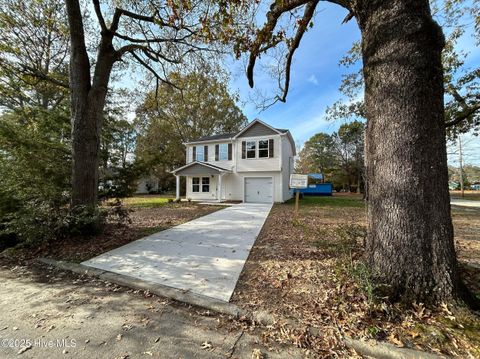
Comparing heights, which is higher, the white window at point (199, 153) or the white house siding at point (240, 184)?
the white window at point (199, 153)

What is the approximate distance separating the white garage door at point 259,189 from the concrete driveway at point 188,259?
30.0 ft

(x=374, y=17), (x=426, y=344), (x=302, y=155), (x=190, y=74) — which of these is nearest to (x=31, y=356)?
(x=426, y=344)

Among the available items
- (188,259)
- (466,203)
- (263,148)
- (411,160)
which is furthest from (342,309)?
(466,203)

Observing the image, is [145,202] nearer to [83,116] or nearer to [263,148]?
[263,148]

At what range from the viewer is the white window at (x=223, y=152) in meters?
17.2

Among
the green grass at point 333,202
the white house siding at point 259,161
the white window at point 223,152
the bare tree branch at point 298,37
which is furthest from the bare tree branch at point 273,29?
the white window at point 223,152

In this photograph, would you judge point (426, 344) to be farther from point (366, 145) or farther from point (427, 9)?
point (427, 9)

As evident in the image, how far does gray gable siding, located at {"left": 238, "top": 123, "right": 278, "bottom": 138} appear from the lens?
1545 centimetres

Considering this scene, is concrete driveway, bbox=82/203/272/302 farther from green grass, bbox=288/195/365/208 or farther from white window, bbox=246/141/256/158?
white window, bbox=246/141/256/158

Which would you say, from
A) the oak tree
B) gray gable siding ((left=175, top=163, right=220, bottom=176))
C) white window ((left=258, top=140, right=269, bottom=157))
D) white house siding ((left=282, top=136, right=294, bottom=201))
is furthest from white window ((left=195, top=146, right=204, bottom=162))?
the oak tree

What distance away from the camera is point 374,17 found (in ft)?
8.54

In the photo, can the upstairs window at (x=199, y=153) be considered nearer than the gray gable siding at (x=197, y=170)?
No

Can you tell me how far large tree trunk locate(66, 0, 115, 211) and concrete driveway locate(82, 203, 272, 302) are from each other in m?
1.72

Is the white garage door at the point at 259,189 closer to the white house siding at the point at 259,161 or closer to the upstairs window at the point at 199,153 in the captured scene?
the white house siding at the point at 259,161
